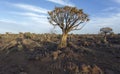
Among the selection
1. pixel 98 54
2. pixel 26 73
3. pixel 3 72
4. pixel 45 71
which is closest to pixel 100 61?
pixel 98 54

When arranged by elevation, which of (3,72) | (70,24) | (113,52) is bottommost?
(3,72)

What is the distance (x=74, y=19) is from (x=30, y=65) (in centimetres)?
613

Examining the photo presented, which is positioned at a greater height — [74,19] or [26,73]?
[74,19]

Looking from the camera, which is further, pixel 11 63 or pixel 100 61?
pixel 11 63

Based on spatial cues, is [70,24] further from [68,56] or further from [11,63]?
[11,63]

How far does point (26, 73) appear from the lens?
773 inches

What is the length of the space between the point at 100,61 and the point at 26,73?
5414 mm

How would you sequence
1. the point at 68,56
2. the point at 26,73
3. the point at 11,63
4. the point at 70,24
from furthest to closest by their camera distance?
the point at 70,24 → the point at 11,63 → the point at 68,56 → the point at 26,73

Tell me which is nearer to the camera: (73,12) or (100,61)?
(100,61)

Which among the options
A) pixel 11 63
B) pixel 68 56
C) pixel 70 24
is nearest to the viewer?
pixel 68 56

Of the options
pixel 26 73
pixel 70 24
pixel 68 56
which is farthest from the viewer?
pixel 70 24

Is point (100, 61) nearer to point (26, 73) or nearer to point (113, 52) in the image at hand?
point (113, 52)

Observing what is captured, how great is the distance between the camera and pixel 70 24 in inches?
965

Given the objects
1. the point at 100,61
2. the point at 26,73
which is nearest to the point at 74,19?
the point at 100,61
